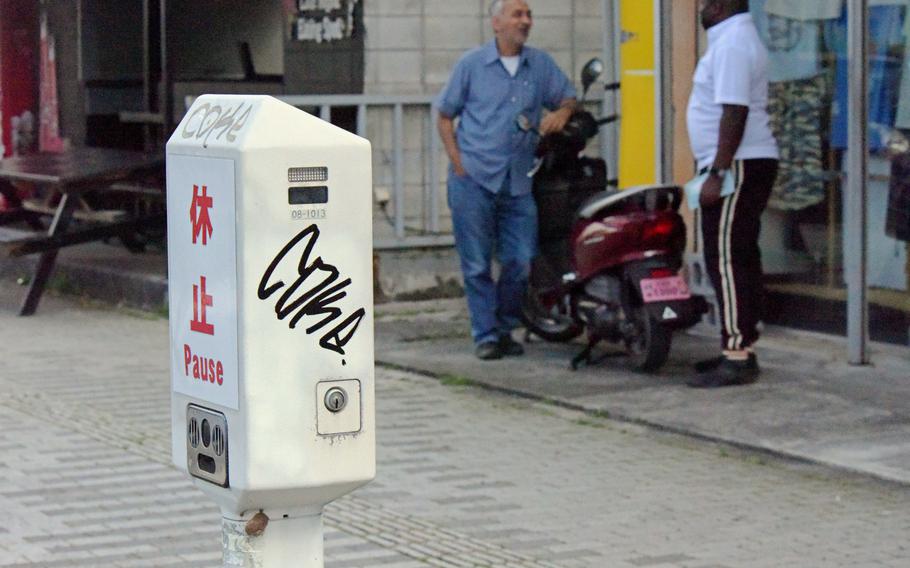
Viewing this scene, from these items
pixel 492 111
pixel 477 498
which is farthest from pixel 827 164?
pixel 477 498

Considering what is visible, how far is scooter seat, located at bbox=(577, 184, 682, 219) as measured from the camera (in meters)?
8.73

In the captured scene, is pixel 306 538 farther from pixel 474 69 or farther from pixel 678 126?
pixel 678 126

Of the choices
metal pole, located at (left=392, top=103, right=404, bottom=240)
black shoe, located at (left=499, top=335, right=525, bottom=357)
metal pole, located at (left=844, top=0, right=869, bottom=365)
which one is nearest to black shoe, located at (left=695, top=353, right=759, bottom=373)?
metal pole, located at (left=844, top=0, right=869, bottom=365)

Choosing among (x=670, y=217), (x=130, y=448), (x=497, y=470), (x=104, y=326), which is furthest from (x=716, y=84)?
(x=104, y=326)

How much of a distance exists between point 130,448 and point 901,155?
166 inches

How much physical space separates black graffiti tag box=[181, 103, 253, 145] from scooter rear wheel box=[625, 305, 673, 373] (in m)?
5.11

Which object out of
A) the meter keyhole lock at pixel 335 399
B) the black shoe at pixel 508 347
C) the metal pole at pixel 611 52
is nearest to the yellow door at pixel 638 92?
the metal pole at pixel 611 52

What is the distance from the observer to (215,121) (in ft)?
11.3

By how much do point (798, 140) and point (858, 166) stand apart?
900 millimetres

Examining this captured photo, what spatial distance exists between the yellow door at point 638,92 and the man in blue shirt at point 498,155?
2.88 ft

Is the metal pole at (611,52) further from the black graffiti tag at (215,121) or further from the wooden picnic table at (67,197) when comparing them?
the black graffiti tag at (215,121)

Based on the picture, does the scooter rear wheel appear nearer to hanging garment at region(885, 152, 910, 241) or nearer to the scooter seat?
the scooter seat

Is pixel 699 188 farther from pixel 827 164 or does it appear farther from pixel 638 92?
pixel 638 92

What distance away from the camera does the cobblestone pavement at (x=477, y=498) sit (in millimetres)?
5641
